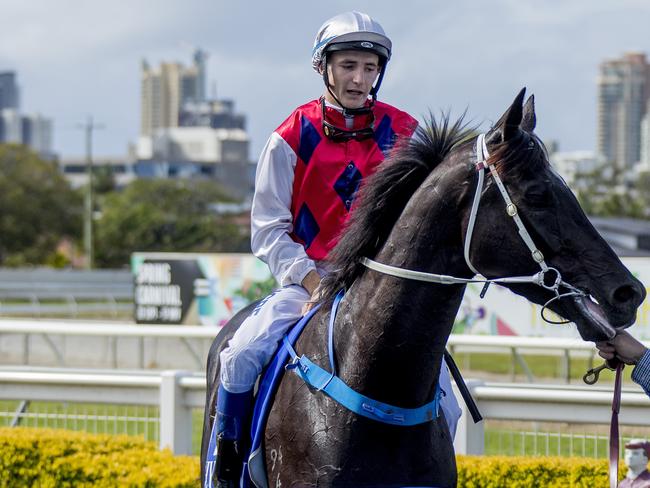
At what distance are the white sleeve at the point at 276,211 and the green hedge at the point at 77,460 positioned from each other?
7.26 feet

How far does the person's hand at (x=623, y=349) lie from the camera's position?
3.24 m

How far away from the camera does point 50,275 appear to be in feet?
101

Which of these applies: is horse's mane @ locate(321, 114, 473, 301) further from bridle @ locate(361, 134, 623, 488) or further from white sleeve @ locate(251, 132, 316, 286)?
white sleeve @ locate(251, 132, 316, 286)

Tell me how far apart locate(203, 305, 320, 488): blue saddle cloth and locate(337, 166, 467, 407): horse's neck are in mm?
257

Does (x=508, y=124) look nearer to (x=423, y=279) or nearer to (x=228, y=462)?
(x=423, y=279)

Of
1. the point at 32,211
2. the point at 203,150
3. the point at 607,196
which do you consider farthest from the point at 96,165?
the point at 32,211

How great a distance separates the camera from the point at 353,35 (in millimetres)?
3773

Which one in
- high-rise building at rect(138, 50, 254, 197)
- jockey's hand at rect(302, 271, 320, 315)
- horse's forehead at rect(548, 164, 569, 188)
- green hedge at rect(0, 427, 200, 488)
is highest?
horse's forehead at rect(548, 164, 569, 188)

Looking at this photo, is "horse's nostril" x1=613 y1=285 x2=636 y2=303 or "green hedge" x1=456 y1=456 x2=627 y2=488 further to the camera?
"green hedge" x1=456 y1=456 x2=627 y2=488

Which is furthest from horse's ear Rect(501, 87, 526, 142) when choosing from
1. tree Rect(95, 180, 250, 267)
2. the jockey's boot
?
tree Rect(95, 180, 250, 267)

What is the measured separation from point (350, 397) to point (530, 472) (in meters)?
2.56

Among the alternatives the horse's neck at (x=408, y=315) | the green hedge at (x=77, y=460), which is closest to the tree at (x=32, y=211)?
the green hedge at (x=77, y=460)

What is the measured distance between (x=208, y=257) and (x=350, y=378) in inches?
548

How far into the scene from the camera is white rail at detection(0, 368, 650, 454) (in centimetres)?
555
